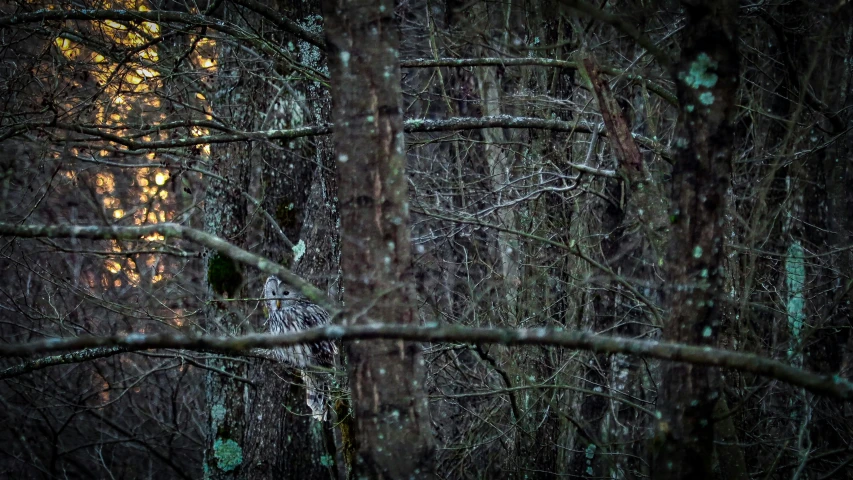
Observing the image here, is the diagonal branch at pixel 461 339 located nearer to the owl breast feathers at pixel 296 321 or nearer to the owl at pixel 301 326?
the owl at pixel 301 326

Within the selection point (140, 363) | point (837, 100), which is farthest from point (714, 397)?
point (140, 363)

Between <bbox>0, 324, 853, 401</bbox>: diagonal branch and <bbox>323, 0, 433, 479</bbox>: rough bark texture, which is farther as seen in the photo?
<bbox>323, 0, 433, 479</bbox>: rough bark texture

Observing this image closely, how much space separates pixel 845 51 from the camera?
708 cm

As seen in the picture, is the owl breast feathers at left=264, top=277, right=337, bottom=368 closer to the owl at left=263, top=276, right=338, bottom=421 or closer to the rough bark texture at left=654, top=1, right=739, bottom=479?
the owl at left=263, top=276, right=338, bottom=421

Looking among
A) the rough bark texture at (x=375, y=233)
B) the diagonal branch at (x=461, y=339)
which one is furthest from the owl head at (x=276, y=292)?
the diagonal branch at (x=461, y=339)

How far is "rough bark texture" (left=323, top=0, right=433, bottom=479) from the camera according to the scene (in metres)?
2.74

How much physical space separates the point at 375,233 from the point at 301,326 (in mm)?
4046

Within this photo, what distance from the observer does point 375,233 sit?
9.06 ft

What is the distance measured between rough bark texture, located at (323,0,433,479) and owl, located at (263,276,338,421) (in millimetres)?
3144

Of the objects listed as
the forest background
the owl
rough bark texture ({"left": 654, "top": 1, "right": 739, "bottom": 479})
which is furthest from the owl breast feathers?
rough bark texture ({"left": 654, "top": 1, "right": 739, "bottom": 479})

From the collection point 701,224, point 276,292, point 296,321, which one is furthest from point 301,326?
point 701,224

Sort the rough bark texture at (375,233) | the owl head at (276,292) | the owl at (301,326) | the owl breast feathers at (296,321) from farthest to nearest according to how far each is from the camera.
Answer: the owl head at (276,292), the owl breast feathers at (296,321), the owl at (301,326), the rough bark texture at (375,233)

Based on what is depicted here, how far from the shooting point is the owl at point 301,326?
594 cm

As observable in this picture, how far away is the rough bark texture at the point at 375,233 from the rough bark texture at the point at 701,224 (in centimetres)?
95
